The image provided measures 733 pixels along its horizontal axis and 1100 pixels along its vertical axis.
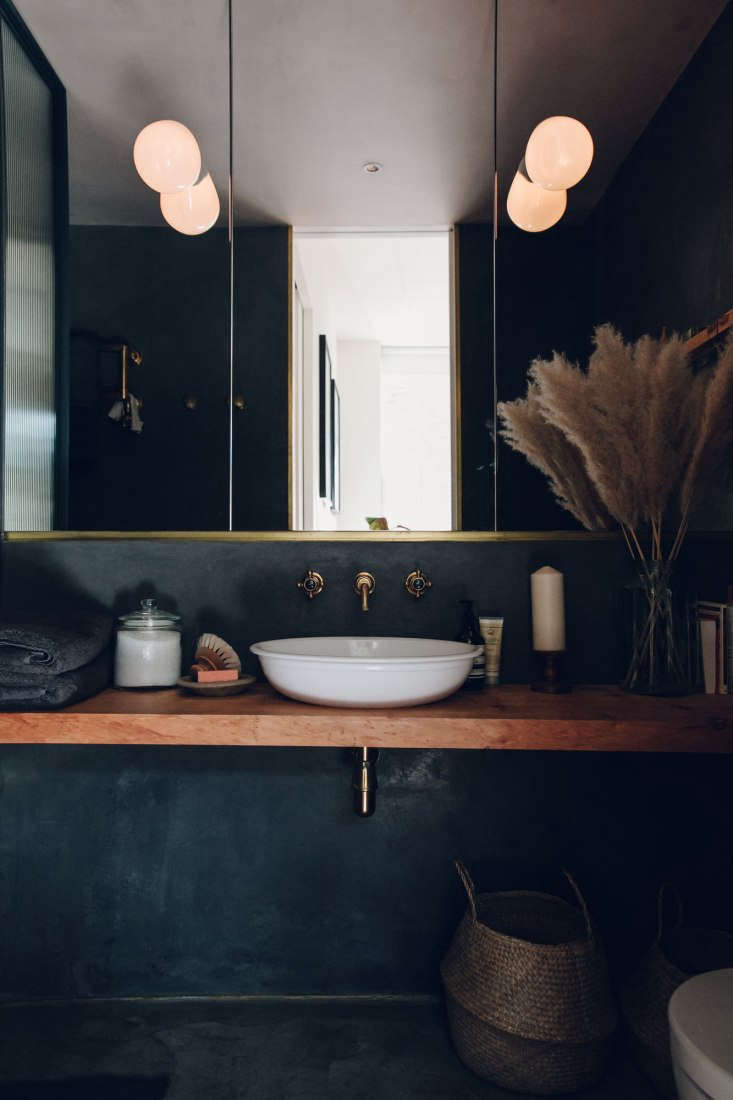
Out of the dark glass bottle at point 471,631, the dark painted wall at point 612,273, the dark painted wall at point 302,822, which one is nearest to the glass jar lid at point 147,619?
the dark painted wall at point 302,822

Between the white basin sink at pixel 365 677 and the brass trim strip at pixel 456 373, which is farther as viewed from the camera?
the brass trim strip at pixel 456 373

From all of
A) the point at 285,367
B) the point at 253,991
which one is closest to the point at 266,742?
the point at 253,991

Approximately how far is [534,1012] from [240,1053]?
61 cm

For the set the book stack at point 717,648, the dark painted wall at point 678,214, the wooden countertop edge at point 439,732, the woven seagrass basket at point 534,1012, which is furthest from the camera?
the dark painted wall at point 678,214

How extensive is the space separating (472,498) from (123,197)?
3.75 feet

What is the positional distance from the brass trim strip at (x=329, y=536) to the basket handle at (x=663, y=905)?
79cm

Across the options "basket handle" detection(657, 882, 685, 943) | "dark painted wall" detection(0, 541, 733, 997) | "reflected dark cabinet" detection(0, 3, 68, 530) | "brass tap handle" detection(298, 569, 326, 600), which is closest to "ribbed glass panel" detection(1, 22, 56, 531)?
"reflected dark cabinet" detection(0, 3, 68, 530)

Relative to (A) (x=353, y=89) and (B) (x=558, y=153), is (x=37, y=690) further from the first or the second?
(B) (x=558, y=153)

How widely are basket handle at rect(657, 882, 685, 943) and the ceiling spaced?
1.60m

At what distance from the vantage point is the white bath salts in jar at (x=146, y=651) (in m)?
1.41

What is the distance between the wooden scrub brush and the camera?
1350 mm

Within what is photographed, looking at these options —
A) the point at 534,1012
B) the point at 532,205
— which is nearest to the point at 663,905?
the point at 534,1012

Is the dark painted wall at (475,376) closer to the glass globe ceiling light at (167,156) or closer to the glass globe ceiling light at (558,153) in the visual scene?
the glass globe ceiling light at (558,153)

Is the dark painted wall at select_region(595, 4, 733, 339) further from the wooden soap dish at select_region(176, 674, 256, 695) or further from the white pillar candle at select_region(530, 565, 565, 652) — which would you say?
the wooden soap dish at select_region(176, 674, 256, 695)
